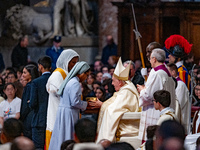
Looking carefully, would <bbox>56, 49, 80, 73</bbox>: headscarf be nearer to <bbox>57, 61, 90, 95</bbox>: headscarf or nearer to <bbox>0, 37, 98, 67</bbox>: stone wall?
<bbox>57, 61, 90, 95</bbox>: headscarf

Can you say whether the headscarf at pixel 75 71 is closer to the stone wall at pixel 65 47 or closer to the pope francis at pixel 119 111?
the pope francis at pixel 119 111

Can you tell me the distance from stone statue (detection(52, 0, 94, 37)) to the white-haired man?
962 centimetres

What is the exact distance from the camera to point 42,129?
28.5 ft

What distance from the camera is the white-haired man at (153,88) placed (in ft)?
26.1

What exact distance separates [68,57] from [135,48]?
792 centimetres

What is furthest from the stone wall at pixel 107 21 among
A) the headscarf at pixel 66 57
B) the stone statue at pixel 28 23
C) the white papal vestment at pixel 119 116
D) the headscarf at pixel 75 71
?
the headscarf at pixel 75 71

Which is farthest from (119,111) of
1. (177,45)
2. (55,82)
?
(177,45)

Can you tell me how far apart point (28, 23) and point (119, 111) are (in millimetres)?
10075

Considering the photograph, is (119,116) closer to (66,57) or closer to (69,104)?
(69,104)

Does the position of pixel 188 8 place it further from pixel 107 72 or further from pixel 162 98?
pixel 162 98

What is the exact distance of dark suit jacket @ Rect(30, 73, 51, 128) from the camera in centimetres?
863

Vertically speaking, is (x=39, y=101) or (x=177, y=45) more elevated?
(x=177, y=45)

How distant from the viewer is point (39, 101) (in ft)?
28.6

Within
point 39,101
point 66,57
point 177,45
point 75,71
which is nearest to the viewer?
point 75,71
